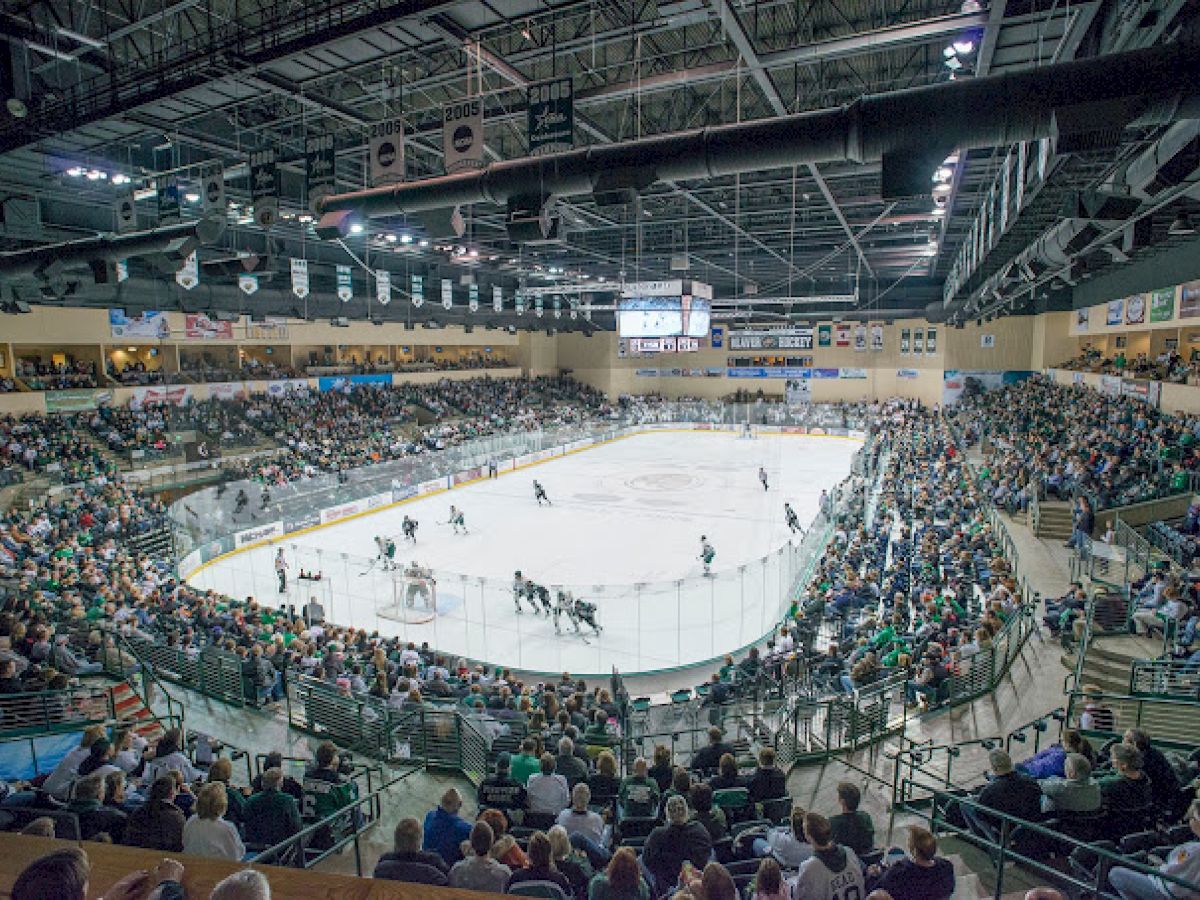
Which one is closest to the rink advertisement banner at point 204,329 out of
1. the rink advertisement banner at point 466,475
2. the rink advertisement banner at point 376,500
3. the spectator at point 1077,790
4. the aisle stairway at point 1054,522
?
the rink advertisement banner at point 376,500

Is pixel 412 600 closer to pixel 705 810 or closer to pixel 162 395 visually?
pixel 705 810

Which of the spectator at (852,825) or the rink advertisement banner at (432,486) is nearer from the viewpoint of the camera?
the spectator at (852,825)

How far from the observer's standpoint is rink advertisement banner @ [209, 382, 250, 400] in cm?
3306

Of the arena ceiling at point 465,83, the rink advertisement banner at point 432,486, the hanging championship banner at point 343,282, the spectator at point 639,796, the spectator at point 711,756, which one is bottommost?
the rink advertisement banner at point 432,486

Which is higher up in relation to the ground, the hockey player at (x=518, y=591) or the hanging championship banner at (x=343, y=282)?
the hanging championship banner at (x=343, y=282)

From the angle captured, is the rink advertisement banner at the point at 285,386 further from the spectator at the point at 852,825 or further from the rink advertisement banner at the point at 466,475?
the spectator at the point at 852,825

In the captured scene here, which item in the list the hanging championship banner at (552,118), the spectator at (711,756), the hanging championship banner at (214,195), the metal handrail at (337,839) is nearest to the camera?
the metal handrail at (337,839)

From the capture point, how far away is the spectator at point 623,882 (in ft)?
11.9

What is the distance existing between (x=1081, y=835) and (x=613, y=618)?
9.62m

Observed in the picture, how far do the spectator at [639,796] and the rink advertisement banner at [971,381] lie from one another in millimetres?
44978

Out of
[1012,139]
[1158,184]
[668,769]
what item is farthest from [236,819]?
[1158,184]

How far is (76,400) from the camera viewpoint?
27688 millimetres

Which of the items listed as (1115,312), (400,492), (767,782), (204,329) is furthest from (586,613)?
(204,329)

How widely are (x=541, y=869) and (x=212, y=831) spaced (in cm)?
204
